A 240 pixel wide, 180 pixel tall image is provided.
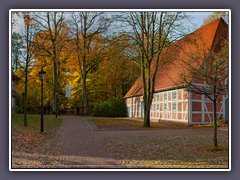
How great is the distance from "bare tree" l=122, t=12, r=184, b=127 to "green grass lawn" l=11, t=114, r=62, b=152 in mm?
5367

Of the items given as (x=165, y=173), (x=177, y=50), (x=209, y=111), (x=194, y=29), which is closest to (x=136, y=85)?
(x=209, y=111)

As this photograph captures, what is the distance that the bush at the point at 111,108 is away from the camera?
98.1 ft

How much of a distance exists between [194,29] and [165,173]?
7.18 m

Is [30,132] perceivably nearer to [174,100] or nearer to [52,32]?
[52,32]

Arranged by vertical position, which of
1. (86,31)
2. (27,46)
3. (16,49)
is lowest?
(16,49)

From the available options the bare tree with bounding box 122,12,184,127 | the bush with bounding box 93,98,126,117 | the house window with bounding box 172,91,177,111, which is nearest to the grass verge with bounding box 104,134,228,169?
the bare tree with bounding box 122,12,184,127

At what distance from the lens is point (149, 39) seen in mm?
17266

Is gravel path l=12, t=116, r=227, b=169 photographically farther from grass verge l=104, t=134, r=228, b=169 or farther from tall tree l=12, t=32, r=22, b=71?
tall tree l=12, t=32, r=22, b=71

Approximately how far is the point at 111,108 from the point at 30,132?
64.9ft

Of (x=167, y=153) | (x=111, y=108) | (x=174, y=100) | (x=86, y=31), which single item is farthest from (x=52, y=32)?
(x=111, y=108)

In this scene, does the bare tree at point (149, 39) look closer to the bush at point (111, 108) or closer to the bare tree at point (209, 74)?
the bare tree at point (209, 74)
